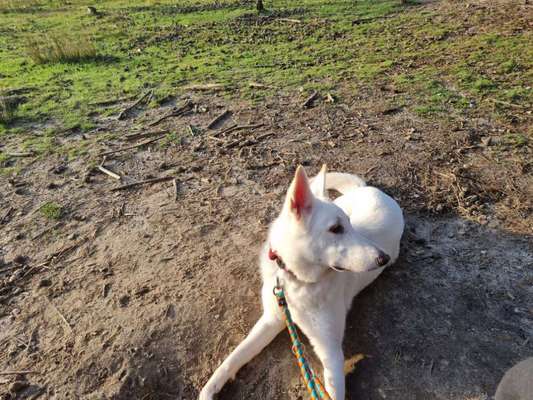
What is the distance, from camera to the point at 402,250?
3881mm

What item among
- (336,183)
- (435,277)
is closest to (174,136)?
(336,183)

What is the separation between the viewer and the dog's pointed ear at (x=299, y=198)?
2561mm

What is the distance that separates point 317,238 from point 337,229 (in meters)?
0.13

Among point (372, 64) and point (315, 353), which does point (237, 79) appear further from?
point (315, 353)

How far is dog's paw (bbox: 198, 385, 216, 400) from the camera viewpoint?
114 inches

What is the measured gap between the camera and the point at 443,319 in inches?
127

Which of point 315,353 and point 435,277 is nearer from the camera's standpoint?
point 315,353

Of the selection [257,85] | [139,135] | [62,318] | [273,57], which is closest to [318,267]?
[62,318]

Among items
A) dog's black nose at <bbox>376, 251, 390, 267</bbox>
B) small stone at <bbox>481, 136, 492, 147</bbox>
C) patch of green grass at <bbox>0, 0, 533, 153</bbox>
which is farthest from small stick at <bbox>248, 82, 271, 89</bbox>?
dog's black nose at <bbox>376, 251, 390, 267</bbox>

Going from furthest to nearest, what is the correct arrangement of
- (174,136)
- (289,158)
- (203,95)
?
1. (203,95)
2. (174,136)
3. (289,158)

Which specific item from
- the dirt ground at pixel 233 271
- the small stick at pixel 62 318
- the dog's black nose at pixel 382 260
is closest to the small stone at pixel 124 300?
the dirt ground at pixel 233 271

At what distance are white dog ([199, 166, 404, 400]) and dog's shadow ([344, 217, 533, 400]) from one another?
0.71 feet

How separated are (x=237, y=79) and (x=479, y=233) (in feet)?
17.9

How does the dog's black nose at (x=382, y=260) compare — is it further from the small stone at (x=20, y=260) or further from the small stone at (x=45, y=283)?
the small stone at (x=20, y=260)
